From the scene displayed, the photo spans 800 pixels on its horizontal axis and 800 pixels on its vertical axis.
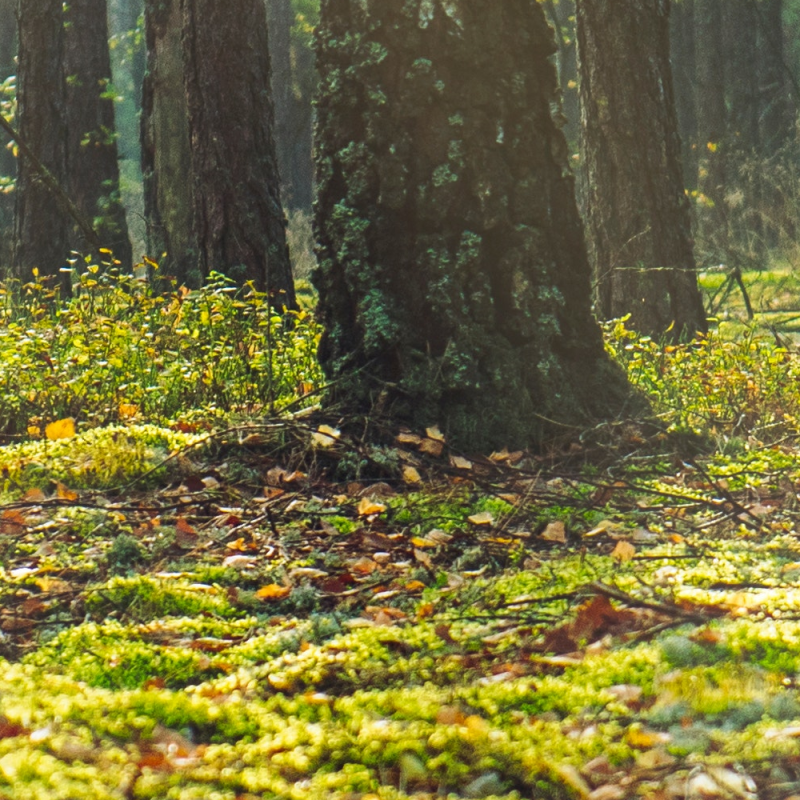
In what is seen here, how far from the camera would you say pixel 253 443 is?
4.48m

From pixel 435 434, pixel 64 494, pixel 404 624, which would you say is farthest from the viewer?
pixel 435 434

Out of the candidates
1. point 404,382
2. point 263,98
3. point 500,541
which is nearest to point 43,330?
point 263,98

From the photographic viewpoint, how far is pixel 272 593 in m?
3.12

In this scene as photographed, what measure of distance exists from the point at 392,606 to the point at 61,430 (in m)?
2.33

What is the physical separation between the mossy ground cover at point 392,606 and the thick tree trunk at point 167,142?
13.6 ft

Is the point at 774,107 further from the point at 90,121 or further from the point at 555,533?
the point at 555,533

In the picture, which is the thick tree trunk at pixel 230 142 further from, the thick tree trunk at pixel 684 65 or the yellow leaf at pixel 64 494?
the thick tree trunk at pixel 684 65

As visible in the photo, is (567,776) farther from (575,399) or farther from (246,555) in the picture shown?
(575,399)

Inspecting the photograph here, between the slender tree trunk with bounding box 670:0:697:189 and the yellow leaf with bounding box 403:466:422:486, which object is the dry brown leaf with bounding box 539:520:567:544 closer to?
the yellow leaf with bounding box 403:466:422:486

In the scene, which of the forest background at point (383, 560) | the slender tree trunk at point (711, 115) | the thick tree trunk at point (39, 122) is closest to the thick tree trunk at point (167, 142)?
the forest background at point (383, 560)

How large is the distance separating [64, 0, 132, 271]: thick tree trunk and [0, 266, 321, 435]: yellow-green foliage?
595cm

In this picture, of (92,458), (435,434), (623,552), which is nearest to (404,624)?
(623,552)

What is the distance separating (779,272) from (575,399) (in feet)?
28.4

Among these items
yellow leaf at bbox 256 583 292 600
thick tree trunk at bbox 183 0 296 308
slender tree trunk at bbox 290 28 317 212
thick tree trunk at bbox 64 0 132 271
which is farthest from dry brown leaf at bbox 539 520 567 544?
slender tree trunk at bbox 290 28 317 212
